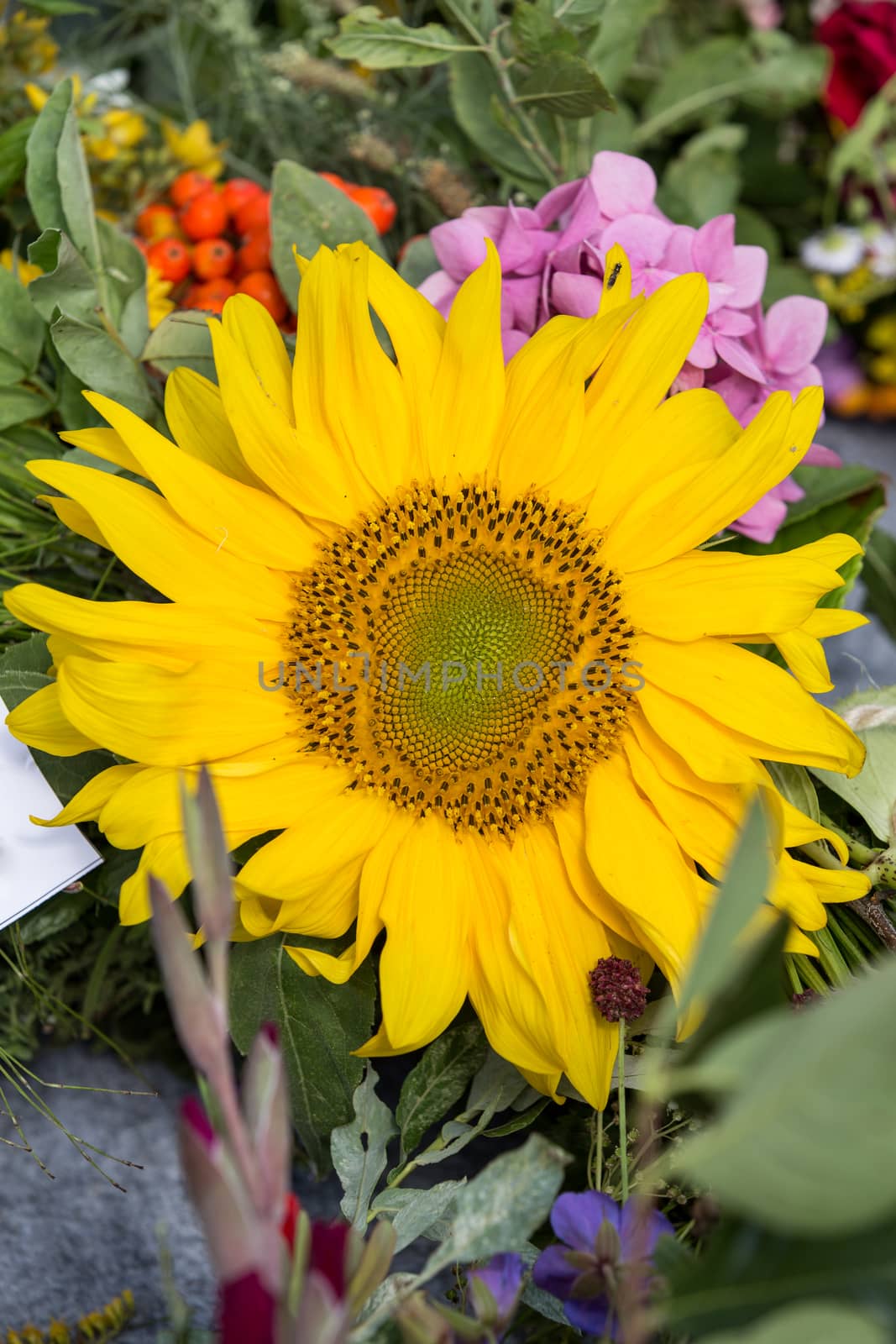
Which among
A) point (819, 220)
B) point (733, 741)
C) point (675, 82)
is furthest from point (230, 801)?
point (819, 220)

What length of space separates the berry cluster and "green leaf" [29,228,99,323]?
107mm

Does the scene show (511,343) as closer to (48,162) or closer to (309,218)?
(309,218)

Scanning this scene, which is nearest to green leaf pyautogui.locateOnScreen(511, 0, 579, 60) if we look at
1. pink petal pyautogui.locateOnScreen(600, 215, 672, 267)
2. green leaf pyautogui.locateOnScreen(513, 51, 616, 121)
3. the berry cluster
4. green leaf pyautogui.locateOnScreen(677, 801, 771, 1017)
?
green leaf pyautogui.locateOnScreen(513, 51, 616, 121)

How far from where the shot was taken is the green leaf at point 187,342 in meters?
0.67

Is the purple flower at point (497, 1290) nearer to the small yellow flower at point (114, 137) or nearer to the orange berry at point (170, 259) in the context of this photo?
the orange berry at point (170, 259)

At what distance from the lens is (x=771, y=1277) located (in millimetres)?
300

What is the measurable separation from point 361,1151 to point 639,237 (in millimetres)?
540

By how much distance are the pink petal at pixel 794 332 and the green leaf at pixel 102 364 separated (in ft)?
1.32

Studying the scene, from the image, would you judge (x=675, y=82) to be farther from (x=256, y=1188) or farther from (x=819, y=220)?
(x=256, y=1188)

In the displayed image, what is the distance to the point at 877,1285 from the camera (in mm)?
289

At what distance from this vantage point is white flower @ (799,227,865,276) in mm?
1083

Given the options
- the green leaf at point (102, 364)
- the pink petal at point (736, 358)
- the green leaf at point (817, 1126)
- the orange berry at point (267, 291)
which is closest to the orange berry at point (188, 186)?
the orange berry at point (267, 291)

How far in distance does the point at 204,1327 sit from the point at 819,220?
1146mm

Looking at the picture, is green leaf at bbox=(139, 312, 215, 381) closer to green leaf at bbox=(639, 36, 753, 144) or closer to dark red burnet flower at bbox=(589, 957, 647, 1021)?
dark red burnet flower at bbox=(589, 957, 647, 1021)
